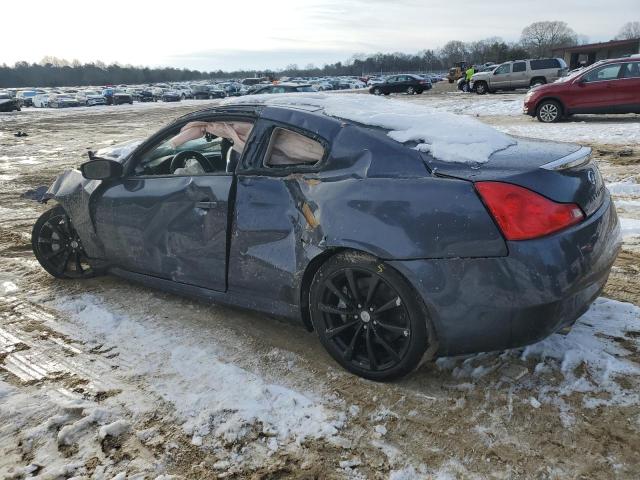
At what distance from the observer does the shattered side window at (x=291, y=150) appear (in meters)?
3.02

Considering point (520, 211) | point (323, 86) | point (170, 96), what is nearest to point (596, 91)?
point (520, 211)

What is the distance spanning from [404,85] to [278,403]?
37.7 meters

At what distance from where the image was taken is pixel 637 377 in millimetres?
2779

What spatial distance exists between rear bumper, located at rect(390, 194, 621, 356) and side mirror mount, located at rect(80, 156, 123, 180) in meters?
2.37

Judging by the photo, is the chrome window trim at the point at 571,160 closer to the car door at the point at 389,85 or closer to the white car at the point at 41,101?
the car door at the point at 389,85

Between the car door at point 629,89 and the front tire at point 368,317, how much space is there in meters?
13.4

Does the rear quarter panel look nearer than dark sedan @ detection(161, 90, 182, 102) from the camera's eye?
Yes

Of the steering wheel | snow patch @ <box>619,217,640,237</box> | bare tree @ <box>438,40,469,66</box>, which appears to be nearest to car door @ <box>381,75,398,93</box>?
snow patch @ <box>619,217,640,237</box>

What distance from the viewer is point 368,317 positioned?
282 cm

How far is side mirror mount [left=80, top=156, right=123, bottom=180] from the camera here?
3869 millimetres

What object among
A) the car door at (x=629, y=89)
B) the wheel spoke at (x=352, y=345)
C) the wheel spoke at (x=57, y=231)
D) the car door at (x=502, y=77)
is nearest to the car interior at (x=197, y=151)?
the wheel spoke at (x=57, y=231)

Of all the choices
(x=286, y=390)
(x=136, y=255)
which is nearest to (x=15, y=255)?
(x=136, y=255)

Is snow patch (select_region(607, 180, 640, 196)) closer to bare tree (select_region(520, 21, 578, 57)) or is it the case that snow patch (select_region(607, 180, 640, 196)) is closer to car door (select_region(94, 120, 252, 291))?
car door (select_region(94, 120, 252, 291))

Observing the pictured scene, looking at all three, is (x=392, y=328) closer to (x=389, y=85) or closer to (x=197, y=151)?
(x=197, y=151)
